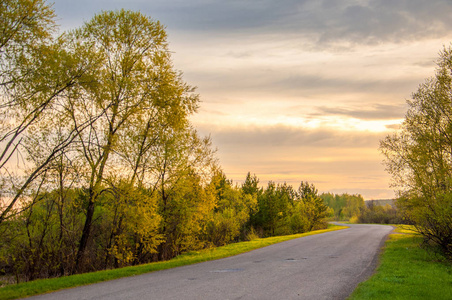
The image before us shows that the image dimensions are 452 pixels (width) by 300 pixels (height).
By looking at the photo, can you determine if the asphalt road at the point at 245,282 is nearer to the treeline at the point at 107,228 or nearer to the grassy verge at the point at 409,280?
the grassy verge at the point at 409,280

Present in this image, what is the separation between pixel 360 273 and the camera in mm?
13062

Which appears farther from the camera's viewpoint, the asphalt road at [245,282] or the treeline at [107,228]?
the treeline at [107,228]

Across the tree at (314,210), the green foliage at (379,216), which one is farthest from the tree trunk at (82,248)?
the green foliage at (379,216)

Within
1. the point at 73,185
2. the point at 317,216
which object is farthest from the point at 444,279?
the point at 317,216

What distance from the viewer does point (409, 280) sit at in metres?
11.6

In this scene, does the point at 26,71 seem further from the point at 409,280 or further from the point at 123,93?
the point at 409,280

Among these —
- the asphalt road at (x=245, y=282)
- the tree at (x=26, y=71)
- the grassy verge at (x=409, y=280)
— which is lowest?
the grassy verge at (x=409, y=280)

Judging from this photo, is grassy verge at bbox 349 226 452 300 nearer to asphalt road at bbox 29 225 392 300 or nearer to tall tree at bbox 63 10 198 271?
asphalt road at bbox 29 225 392 300

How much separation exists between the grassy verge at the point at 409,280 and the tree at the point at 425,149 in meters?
2.31

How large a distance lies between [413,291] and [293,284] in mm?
3426

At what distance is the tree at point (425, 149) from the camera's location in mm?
18741

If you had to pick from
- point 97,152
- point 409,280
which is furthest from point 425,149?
point 97,152

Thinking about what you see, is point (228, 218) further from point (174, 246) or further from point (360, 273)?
point (360, 273)

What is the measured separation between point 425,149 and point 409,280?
11.0 m
